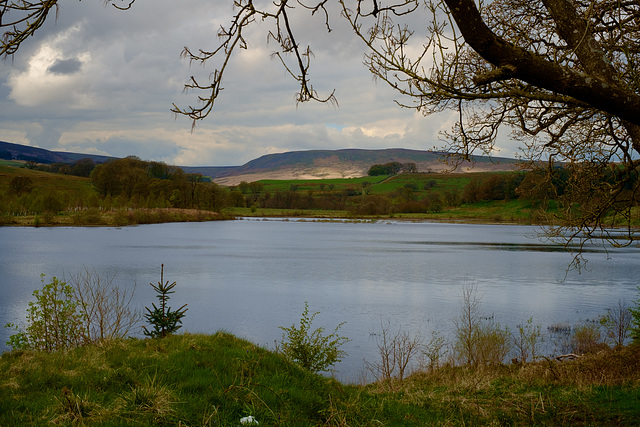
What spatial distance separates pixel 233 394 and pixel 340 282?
19.8 meters

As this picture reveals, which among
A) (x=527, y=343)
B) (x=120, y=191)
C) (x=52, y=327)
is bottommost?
(x=527, y=343)

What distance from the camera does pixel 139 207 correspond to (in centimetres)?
8050

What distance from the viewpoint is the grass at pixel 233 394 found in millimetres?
4203

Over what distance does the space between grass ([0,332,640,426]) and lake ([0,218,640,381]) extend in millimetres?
4783

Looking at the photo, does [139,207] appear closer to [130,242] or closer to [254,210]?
[254,210]

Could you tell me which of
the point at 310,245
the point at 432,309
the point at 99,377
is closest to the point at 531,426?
the point at 99,377

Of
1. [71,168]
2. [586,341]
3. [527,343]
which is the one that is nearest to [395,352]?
[527,343]

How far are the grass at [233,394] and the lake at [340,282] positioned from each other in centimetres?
478

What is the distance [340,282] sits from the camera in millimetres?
24391

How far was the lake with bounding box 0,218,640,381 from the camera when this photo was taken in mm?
16266

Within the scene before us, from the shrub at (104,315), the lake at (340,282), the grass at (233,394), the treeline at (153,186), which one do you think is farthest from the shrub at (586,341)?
the treeline at (153,186)

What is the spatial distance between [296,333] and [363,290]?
496 inches

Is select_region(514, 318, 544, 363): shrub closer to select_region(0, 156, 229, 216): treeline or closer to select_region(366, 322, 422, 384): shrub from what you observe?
select_region(366, 322, 422, 384): shrub

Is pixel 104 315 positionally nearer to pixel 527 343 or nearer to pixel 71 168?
pixel 527 343
